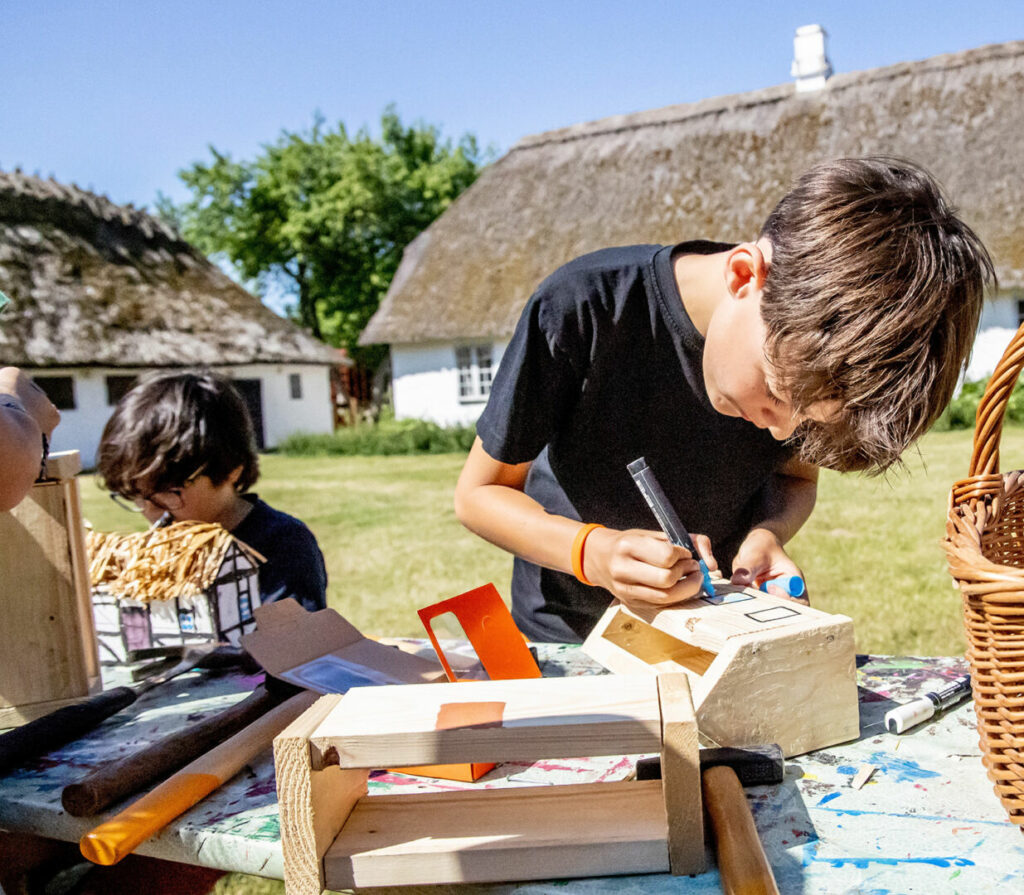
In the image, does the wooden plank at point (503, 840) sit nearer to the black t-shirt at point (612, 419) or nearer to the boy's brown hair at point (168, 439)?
the black t-shirt at point (612, 419)

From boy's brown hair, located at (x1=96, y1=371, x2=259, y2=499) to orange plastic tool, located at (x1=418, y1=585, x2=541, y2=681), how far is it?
110 cm

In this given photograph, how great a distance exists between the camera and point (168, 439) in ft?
7.32

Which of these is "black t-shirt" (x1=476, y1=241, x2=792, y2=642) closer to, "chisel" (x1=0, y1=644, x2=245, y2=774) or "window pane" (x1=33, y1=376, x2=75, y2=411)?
"chisel" (x1=0, y1=644, x2=245, y2=774)

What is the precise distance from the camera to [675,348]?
1609mm

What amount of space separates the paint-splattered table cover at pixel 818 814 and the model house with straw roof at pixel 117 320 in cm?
1511

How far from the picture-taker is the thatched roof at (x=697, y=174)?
14.5 metres

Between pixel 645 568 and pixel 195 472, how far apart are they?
4.63 feet

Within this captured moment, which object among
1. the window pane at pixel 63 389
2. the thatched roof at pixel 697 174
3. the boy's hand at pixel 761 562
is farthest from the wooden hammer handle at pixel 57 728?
the window pane at pixel 63 389

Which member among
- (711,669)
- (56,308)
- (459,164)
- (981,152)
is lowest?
(711,669)

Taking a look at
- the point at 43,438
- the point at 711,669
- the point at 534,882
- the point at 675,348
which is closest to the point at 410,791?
the point at 534,882

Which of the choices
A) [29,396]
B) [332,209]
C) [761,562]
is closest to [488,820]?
[761,562]

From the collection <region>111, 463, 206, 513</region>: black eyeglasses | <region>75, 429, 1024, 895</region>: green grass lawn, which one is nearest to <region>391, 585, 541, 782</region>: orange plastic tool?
<region>111, 463, 206, 513</region>: black eyeglasses

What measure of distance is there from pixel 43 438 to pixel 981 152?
1629cm

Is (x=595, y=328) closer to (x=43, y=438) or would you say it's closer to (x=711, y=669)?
(x=711, y=669)
